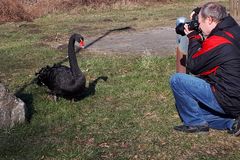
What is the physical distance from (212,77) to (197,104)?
442mm

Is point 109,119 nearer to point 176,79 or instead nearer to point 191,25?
point 176,79

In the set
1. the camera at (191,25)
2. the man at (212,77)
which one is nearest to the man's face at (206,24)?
the man at (212,77)

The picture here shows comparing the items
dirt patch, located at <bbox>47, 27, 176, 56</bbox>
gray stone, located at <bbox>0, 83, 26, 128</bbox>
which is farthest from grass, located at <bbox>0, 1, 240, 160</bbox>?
dirt patch, located at <bbox>47, 27, 176, 56</bbox>

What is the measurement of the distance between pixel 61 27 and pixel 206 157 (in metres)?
11.8

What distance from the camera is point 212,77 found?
19.5 ft

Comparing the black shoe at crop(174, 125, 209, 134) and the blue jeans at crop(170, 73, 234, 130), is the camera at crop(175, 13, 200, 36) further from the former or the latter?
the black shoe at crop(174, 125, 209, 134)

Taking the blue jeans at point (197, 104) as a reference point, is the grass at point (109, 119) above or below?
below

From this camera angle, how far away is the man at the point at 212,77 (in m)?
5.73

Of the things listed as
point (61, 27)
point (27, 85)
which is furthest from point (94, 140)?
point (61, 27)

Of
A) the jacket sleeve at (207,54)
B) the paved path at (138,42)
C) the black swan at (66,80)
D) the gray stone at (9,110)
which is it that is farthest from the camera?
the paved path at (138,42)

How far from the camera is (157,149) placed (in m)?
5.79

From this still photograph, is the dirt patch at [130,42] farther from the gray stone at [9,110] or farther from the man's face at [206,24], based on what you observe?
the man's face at [206,24]

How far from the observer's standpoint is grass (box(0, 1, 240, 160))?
5.78 meters

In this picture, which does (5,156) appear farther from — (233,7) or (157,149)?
(233,7)
